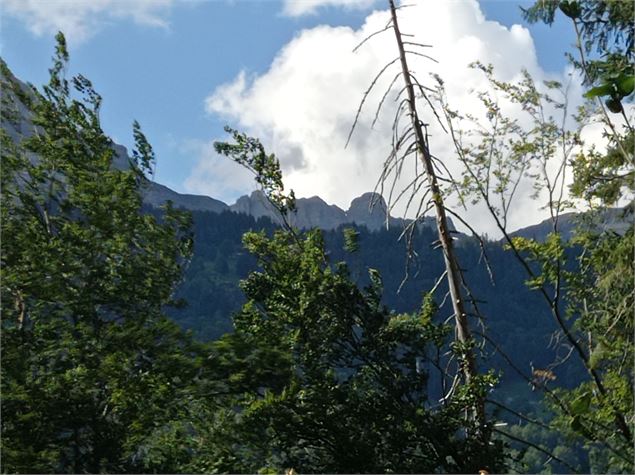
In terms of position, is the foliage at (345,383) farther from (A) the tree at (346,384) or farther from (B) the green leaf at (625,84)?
(B) the green leaf at (625,84)

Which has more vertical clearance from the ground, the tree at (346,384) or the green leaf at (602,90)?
the green leaf at (602,90)

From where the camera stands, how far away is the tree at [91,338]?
7969mm

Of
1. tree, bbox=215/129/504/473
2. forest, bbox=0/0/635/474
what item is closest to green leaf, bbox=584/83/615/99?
forest, bbox=0/0/635/474

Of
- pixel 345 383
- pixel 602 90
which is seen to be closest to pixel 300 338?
pixel 345 383

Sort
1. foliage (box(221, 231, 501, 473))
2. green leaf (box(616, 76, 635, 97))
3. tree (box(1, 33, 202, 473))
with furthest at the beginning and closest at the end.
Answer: foliage (box(221, 231, 501, 473)) → tree (box(1, 33, 202, 473)) → green leaf (box(616, 76, 635, 97))

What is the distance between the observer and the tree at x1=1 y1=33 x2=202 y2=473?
26.1 feet

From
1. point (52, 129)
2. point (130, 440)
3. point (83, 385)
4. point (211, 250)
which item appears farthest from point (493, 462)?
point (211, 250)

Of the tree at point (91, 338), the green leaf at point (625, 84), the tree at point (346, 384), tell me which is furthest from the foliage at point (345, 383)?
the green leaf at point (625, 84)

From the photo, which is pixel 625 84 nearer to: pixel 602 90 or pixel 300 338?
pixel 602 90

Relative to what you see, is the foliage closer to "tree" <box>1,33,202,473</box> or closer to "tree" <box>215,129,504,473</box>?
"tree" <box>215,129,504,473</box>

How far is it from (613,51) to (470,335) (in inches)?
160

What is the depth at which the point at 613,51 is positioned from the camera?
34.9 ft

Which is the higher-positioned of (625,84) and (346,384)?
(625,84)

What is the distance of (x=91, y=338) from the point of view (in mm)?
8539
